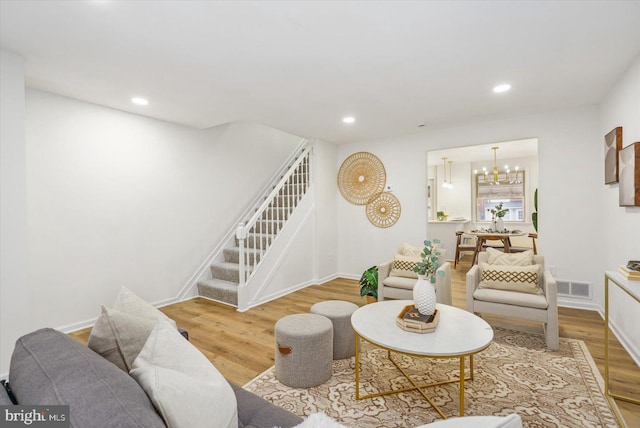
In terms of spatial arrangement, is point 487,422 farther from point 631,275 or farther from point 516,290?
point 516,290

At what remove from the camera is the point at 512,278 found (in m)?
2.98

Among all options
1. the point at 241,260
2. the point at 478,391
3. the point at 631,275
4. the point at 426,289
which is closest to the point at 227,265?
the point at 241,260

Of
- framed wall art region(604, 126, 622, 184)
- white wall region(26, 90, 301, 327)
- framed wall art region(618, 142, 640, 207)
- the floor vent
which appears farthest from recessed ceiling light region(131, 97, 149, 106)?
the floor vent

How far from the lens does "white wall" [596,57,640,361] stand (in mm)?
2520

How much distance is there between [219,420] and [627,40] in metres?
3.39

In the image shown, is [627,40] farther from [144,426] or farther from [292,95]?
[144,426]

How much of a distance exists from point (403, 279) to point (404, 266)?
0.54ft

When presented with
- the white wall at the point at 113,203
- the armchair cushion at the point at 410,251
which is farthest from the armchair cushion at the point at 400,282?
the white wall at the point at 113,203

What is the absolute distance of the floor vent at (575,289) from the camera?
12.2 ft

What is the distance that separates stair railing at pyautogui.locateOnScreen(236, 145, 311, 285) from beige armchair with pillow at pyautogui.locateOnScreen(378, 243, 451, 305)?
1.68 m

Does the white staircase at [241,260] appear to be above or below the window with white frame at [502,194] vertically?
below

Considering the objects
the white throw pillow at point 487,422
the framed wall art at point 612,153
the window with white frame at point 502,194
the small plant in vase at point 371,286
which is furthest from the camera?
the window with white frame at point 502,194

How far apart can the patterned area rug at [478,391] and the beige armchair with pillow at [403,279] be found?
79 centimetres

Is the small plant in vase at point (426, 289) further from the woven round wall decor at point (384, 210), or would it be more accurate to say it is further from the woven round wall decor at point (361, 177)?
the woven round wall decor at point (361, 177)
